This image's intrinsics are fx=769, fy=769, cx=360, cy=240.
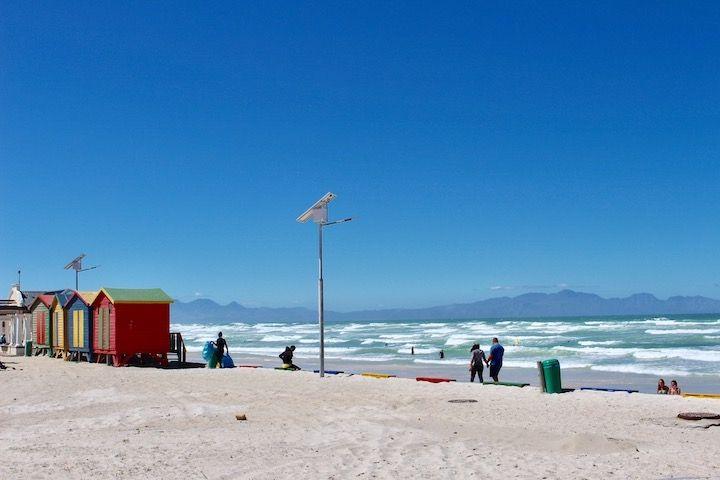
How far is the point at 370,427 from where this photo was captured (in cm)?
1187

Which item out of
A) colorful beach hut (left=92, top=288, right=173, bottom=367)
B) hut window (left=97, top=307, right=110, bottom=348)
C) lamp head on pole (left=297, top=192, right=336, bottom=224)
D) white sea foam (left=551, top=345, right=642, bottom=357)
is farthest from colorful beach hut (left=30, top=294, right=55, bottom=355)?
white sea foam (left=551, top=345, right=642, bottom=357)

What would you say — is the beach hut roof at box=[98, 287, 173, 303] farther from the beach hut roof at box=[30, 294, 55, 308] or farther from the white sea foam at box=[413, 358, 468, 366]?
the white sea foam at box=[413, 358, 468, 366]

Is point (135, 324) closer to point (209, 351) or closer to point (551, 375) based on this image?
point (209, 351)

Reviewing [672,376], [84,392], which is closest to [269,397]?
[84,392]

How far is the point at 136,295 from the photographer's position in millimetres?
26047

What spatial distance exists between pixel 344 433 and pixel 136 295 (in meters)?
16.4

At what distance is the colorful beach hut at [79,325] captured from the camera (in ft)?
91.2

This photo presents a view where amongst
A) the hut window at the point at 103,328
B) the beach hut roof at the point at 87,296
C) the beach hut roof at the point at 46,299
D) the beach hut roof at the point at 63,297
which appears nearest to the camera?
the hut window at the point at 103,328

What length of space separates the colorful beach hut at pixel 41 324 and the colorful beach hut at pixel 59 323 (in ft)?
1.08

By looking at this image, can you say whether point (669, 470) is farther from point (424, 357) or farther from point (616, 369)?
point (424, 357)

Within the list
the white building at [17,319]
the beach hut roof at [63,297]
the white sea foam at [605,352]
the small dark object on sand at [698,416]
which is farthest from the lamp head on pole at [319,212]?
the white sea foam at [605,352]

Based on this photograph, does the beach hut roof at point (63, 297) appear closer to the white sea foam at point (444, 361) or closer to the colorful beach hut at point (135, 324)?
the colorful beach hut at point (135, 324)

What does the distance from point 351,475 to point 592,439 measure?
3.58 meters

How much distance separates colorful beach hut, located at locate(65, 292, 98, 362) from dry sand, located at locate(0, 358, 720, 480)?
935 centimetres
